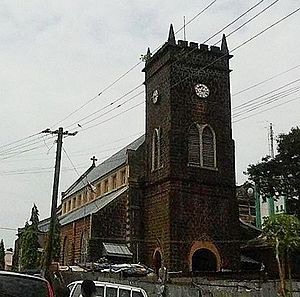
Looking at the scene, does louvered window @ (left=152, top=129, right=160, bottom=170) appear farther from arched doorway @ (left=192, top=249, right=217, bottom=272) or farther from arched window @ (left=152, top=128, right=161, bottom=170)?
arched doorway @ (left=192, top=249, right=217, bottom=272)

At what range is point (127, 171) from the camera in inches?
1670

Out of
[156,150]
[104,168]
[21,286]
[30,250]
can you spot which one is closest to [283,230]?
[156,150]

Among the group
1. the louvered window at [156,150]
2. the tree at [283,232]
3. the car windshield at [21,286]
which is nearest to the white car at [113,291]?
the car windshield at [21,286]

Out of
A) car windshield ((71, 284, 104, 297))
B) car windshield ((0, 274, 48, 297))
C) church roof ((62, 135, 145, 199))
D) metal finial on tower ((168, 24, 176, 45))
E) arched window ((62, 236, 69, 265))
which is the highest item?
metal finial on tower ((168, 24, 176, 45))

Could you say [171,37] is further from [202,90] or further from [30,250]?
[30,250]

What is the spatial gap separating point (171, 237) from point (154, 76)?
11.0 meters

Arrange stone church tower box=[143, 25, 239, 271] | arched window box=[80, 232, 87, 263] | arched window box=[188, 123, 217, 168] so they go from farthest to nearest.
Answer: arched window box=[80, 232, 87, 263], arched window box=[188, 123, 217, 168], stone church tower box=[143, 25, 239, 271]

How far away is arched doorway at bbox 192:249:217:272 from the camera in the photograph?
36753mm

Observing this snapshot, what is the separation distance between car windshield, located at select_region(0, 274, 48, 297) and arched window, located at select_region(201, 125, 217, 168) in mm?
28718

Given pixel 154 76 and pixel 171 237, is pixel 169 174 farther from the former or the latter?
pixel 154 76

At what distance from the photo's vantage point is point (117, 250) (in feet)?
128

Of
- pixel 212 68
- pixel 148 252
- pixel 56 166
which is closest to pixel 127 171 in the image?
pixel 148 252

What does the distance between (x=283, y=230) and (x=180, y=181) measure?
32.8ft

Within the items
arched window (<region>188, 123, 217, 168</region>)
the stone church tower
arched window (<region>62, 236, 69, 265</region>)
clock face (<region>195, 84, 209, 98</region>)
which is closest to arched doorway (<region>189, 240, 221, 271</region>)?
the stone church tower
